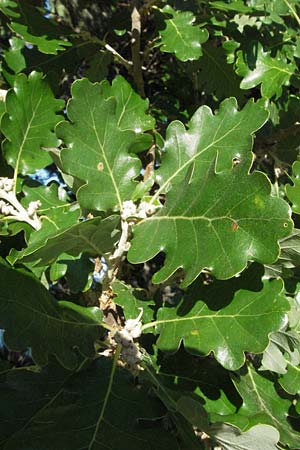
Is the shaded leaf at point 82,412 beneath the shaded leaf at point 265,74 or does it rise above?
beneath

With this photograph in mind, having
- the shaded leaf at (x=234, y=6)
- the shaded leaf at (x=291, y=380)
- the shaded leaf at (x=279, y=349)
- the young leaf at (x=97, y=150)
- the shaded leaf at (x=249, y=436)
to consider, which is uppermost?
the shaded leaf at (x=234, y=6)

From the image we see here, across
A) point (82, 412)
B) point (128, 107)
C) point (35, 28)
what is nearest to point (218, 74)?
point (128, 107)

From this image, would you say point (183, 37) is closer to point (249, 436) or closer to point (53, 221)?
point (53, 221)

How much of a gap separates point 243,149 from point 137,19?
0.84 m

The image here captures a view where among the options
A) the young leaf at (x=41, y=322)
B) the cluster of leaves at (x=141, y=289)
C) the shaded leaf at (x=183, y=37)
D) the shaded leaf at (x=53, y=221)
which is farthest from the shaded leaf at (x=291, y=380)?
the shaded leaf at (x=183, y=37)

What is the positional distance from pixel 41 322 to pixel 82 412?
21 centimetres

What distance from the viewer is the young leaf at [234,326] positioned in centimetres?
136

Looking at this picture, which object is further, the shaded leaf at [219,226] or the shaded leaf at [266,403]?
the shaded leaf at [266,403]

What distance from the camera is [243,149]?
1.52 m

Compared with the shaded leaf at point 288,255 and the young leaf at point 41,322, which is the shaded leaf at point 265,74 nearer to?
the shaded leaf at point 288,255

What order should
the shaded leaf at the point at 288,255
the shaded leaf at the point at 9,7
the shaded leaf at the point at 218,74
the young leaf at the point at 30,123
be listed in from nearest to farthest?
1. the shaded leaf at the point at 288,255
2. the young leaf at the point at 30,123
3. the shaded leaf at the point at 9,7
4. the shaded leaf at the point at 218,74

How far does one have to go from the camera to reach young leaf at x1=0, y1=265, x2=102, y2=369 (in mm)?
1335

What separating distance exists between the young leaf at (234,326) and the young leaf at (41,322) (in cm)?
17

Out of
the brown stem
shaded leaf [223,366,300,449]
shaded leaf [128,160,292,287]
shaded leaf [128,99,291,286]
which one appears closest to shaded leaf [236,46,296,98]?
the brown stem
